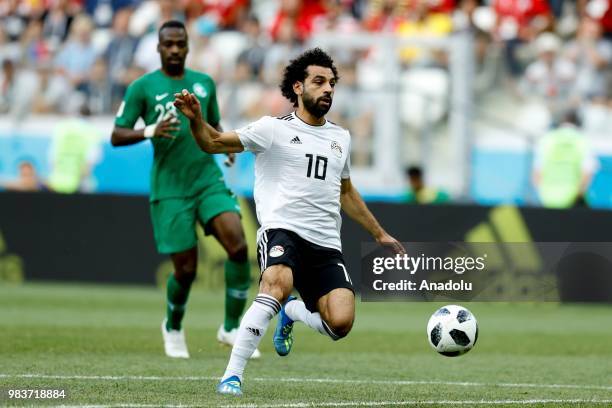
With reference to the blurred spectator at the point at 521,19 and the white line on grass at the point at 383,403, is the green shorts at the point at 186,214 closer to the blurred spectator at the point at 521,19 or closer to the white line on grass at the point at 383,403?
the white line on grass at the point at 383,403

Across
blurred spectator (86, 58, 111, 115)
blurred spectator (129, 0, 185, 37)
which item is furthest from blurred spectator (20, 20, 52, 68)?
blurred spectator (86, 58, 111, 115)

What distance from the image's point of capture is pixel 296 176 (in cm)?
880

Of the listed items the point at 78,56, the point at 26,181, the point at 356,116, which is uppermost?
the point at 78,56

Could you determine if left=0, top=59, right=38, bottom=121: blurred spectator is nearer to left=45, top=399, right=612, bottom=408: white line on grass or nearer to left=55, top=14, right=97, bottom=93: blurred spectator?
left=55, top=14, right=97, bottom=93: blurred spectator

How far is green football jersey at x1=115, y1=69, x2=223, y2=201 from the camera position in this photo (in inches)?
435

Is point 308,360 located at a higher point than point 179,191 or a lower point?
lower

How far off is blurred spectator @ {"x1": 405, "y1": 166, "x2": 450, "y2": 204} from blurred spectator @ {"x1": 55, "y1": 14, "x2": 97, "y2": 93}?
578 centimetres

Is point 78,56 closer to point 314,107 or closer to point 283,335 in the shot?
point 283,335

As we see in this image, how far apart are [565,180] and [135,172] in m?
6.43

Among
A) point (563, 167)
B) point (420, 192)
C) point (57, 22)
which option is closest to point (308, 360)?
point (420, 192)

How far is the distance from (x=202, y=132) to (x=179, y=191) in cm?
278

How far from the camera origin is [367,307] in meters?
17.7

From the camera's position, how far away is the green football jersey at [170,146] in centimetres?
1104

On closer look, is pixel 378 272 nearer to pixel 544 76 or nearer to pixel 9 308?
pixel 9 308
